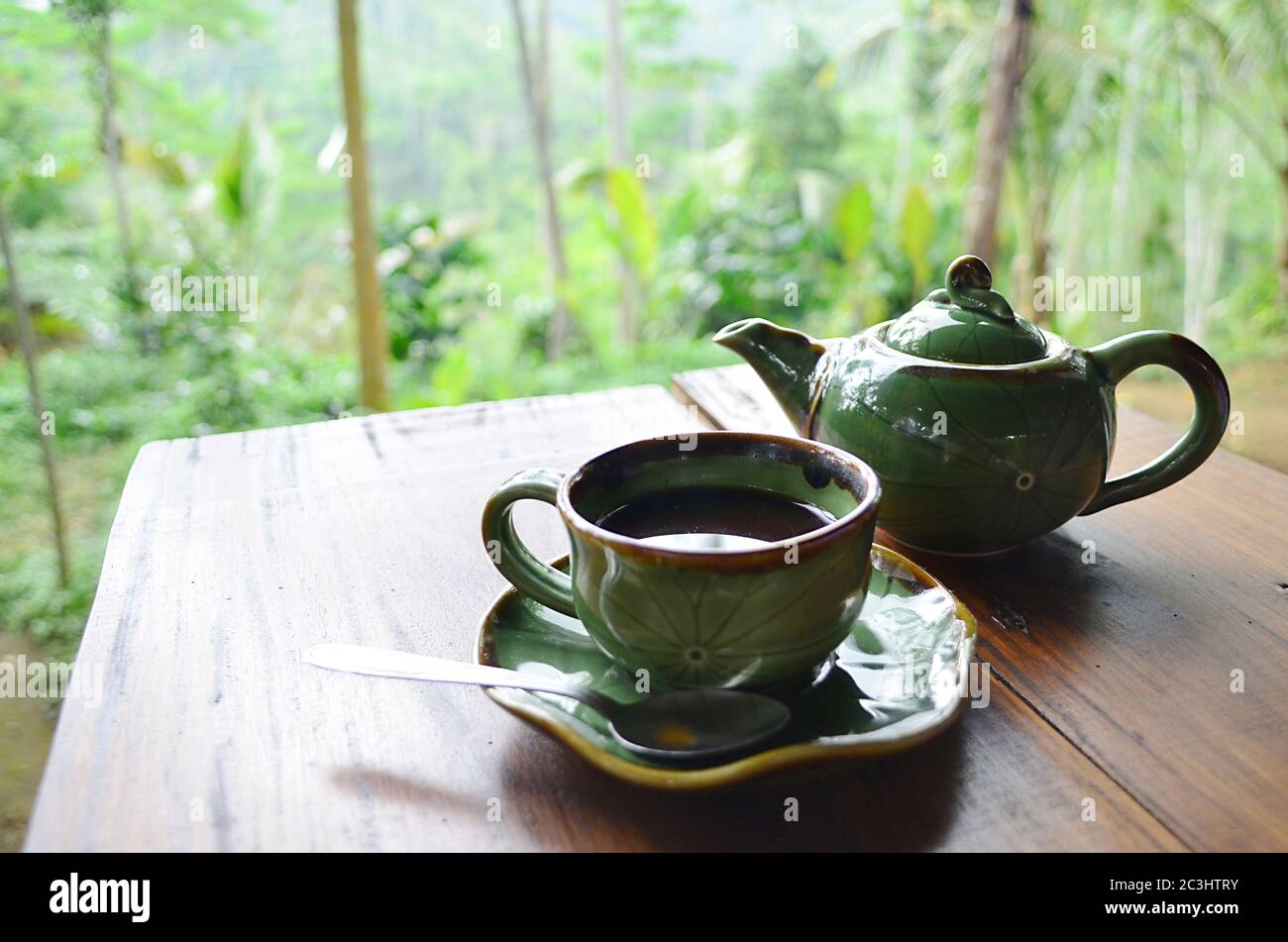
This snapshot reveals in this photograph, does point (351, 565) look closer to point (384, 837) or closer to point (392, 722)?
point (392, 722)

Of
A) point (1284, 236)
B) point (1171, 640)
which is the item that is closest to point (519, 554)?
point (1171, 640)

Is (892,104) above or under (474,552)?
Answer: above

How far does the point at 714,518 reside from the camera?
0.64 meters

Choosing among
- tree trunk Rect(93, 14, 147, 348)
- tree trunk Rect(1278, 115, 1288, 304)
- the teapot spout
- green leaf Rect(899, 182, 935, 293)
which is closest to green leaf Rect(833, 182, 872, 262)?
green leaf Rect(899, 182, 935, 293)

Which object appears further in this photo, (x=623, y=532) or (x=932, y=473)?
A: (x=932, y=473)

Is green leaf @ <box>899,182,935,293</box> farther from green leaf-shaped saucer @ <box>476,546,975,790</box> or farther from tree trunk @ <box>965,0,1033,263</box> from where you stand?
green leaf-shaped saucer @ <box>476,546,975,790</box>

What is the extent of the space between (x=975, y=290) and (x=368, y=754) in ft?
1.87

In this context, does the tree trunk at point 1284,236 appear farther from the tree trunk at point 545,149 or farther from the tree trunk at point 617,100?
the tree trunk at point 545,149

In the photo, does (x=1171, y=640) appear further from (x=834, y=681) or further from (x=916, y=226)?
(x=916, y=226)

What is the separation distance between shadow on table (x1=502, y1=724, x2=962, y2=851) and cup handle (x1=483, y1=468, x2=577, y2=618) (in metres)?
0.11

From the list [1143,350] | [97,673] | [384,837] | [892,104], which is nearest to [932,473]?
[1143,350]
